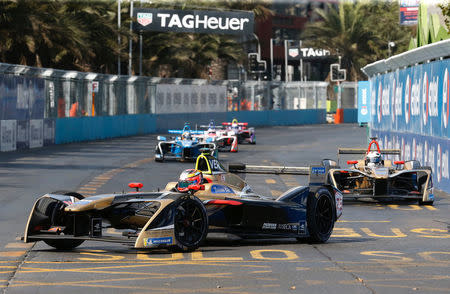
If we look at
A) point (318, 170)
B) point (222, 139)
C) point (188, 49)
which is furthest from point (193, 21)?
point (318, 170)

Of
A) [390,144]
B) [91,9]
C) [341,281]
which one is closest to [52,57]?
[91,9]

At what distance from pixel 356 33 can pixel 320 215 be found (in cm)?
7058

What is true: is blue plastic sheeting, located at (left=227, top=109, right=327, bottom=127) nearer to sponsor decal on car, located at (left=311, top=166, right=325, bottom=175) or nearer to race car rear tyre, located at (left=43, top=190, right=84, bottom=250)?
sponsor decal on car, located at (left=311, top=166, right=325, bottom=175)

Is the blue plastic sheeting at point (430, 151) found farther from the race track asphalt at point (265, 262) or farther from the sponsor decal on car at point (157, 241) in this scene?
the sponsor decal on car at point (157, 241)

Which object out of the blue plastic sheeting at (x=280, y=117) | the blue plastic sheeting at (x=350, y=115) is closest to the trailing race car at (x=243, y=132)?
the blue plastic sheeting at (x=280, y=117)

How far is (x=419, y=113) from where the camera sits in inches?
1013

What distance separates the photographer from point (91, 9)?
167 feet

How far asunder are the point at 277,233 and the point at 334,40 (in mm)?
70387

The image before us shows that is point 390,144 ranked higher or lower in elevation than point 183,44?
lower

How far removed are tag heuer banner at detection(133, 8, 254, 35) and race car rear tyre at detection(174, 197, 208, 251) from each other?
49.9m

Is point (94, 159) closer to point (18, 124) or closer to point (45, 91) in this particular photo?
point (18, 124)

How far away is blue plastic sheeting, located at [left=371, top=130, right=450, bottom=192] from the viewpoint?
72.3ft

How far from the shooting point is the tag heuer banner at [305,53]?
102250 millimetres

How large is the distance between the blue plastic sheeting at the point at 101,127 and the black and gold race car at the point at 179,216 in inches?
1128
